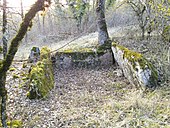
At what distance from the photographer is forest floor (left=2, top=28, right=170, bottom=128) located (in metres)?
4.50

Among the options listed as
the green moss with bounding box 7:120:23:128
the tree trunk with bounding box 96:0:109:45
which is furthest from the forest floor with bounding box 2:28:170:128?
the tree trunk with bounding box 96:0:109:45

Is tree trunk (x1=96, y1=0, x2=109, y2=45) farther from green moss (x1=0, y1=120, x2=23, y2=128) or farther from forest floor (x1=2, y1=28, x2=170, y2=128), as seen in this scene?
green moss (x1=0, y1=120, x2=23, y2=128)

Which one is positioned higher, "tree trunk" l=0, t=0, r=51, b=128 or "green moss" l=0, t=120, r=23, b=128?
"tree trunk" l=0, t=0, r=51, b=128

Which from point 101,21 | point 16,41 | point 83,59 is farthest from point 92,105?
point 101,21

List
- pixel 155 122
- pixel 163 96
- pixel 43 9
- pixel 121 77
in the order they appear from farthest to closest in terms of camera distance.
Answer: pixel 121 77
pixel 163 96
pixel 155 122
pixel 43 9

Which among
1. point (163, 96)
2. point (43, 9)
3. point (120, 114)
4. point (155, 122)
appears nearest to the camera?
point (43, 9)

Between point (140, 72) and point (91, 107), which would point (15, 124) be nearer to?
point (91, 107)

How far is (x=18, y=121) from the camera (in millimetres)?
4395

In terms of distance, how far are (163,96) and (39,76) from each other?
3.11 meters

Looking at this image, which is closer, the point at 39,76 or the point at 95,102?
the point at 95,102

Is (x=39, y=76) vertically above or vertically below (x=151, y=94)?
above

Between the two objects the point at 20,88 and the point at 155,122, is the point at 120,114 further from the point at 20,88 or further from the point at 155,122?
the point at 20,88

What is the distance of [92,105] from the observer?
5.36 m

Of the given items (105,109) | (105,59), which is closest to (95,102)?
(105,109)
